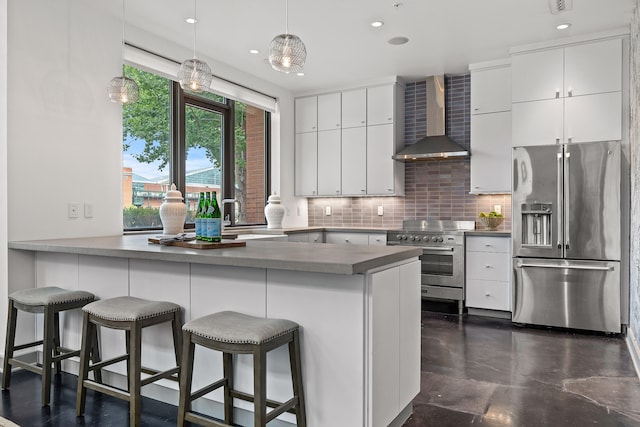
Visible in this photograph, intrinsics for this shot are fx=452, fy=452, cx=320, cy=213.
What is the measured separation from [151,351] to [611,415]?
256 centimetres

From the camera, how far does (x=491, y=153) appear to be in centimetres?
491

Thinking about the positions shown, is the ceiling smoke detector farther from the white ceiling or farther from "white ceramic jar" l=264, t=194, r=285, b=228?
"white ceramic jar" l=264, t=194, r=285, b=228

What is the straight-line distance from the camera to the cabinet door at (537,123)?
14.0ft

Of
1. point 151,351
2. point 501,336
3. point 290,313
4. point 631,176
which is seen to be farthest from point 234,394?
point 631,176

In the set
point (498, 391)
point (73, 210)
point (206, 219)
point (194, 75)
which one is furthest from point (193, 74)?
point (498, 391)

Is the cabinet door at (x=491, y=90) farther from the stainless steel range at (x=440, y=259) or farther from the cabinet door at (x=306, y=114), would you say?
the cabinet door at (x=306, y=114)

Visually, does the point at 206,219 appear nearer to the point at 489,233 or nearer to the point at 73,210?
the point at 73,210

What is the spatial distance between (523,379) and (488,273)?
1822mm

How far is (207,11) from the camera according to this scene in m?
3.65

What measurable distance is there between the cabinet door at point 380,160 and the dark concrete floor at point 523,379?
75.0 inches

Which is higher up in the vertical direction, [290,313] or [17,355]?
[290,313]

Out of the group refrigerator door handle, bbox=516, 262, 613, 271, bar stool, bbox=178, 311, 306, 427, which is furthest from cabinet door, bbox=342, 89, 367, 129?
bar stool, bbox=178, 311, 306, 427

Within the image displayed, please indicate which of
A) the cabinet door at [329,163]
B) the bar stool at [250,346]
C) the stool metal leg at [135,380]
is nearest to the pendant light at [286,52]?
the bar stool at [250,346]

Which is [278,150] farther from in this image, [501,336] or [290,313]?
[290,313]
